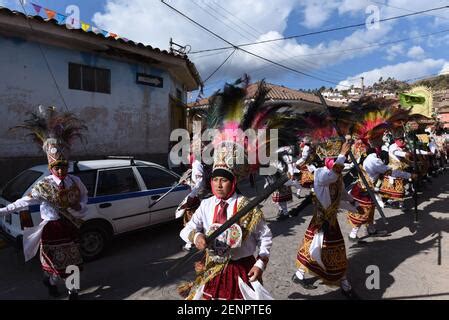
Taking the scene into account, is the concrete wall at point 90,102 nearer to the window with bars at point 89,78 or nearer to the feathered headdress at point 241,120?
the window with bars at point 89,78

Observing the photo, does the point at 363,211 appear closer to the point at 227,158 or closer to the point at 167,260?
the point at 167,260

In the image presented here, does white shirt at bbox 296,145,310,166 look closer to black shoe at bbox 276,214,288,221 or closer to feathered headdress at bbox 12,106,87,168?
black shoe at bbox 276,214,288,221

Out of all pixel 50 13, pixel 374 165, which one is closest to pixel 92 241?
pixel 374 165

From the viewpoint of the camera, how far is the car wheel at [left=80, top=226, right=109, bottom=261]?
5141mm

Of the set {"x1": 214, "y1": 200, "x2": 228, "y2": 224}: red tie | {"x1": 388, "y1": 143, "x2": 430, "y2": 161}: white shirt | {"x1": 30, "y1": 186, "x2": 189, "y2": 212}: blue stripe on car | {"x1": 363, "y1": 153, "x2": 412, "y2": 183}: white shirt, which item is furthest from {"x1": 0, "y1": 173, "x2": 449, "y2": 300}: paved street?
{"x1": 388, "y1": 143, "x2": 430, "y2": 161}: white shirt

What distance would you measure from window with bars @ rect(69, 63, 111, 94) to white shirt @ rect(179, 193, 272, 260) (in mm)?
8416

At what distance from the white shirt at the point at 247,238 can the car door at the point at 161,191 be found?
10.6 ft

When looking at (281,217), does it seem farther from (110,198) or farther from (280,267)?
(110,198)

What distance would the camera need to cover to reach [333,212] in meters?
4.25

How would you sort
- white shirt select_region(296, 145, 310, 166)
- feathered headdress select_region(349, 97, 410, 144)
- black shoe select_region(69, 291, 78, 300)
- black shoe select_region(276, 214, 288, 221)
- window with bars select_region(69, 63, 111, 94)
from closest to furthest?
1. black shoe select_region(69, 291, 78, 300)
2. feathered headdress select_region(349, 97, 410, 144)
3. white shirt select_region(296, 145, 310, 166)
4. black shoe select_region(276, 214, 288, 221)
5. window with bars select_region(69, 63, 111, 94)

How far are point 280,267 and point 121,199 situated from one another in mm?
2753

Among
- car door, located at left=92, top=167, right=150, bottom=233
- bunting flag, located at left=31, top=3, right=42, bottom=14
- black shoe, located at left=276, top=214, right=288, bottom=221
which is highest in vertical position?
bunting flag, located at left=31, top=3, right=42, bottom=14

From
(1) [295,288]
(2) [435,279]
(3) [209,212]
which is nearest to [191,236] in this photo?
(3) [209,212]

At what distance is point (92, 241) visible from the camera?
524cm
